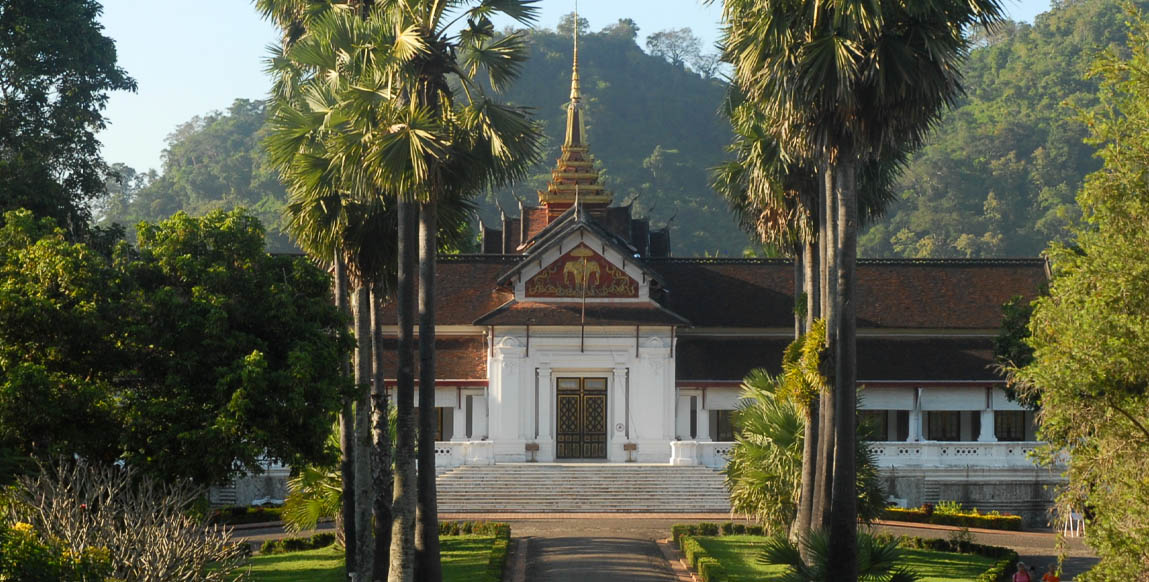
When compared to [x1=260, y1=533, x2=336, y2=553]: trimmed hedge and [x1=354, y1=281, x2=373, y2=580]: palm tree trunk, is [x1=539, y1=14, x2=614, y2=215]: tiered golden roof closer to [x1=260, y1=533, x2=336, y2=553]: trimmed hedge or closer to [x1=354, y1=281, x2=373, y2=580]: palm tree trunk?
[x1=260, y1=533, x2=336, y2=553]: trimmed hedge

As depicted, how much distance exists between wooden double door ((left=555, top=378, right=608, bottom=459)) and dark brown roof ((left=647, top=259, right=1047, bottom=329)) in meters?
4.20

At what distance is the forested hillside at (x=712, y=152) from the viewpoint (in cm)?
10069

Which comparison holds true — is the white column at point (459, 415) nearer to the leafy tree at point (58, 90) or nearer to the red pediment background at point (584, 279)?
the red pediment background at point (584, 279)

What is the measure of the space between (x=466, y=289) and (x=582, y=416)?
5.83m

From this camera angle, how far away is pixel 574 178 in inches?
2271

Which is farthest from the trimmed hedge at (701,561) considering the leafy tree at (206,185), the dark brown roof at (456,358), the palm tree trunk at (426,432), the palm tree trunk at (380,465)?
the leafy tree at (206,185)

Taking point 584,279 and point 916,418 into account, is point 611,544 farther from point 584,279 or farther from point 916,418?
point 916,418

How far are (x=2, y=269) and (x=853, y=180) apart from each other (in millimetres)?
13304

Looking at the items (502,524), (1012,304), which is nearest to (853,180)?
(502,524)

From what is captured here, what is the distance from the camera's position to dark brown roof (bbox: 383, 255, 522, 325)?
46094 millimetres

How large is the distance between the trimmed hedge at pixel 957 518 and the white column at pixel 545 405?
34.6ft

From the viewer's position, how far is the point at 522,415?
44.1m

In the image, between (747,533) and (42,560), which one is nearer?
(42,560)

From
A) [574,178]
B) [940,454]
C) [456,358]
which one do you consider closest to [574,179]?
[574,178]
